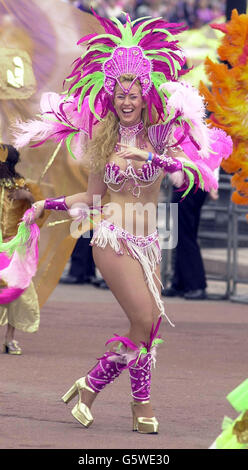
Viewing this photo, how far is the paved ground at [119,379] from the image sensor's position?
6590 mm

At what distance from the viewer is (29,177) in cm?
995

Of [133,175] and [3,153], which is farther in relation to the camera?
[3,153]

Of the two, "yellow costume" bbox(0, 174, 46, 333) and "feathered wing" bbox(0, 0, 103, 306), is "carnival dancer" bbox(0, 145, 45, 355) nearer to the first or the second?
"yellow costume" bbox(0, 174, 46, 333)

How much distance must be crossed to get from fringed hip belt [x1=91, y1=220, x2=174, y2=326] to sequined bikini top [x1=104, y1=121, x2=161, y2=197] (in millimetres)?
221

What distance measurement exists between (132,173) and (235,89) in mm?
931

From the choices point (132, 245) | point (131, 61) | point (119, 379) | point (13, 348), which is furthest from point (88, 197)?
point (13, 348)

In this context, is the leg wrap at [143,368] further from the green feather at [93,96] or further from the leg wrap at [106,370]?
the green feather at [93,96]

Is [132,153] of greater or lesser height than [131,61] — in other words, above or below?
below

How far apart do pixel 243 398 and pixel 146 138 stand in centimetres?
188

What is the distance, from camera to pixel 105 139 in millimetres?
6797

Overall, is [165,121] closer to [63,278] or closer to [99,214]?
[99,214]

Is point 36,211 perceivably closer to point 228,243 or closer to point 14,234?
point 14,234

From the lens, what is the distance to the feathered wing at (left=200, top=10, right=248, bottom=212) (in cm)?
594
